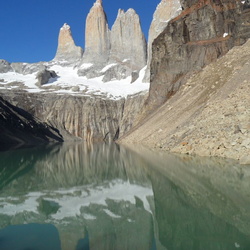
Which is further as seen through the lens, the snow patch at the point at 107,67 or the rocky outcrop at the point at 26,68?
the rocky outcrop at the point at 26,68

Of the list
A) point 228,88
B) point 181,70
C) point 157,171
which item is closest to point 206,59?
point 181,70

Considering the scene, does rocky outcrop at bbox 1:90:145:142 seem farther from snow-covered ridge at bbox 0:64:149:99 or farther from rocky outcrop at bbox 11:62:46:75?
rocky outcrop at bbox 11:62:46:75

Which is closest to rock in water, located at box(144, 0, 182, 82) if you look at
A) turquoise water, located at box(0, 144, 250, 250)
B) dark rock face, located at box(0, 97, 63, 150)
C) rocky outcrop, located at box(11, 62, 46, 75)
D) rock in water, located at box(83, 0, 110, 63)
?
rock in water, located at box(83, 0, 110, 63)

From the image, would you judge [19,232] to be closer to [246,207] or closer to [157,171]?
[246,207]

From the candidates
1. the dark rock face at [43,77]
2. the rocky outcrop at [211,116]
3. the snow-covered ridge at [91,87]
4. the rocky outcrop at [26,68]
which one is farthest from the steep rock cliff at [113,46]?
the rocky outcrop at [211,116]

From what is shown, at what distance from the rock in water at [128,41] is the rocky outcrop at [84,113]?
180 feet

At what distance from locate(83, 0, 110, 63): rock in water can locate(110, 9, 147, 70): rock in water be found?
5.18 metres

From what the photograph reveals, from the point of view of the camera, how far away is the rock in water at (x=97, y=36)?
161625mm

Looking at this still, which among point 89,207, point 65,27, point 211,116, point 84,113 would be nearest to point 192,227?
point 89,207

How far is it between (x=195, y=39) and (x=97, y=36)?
11905cm

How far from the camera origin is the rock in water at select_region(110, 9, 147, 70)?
150 m

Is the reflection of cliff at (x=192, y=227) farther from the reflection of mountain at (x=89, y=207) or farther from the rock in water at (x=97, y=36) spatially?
the rock in water at (x=97, y=36)

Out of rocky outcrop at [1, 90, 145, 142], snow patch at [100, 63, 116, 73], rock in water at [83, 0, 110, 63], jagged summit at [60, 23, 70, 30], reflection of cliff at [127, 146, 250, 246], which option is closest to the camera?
reflection of cliff at [127, 146, 250, 246]

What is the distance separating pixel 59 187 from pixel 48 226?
665cm
